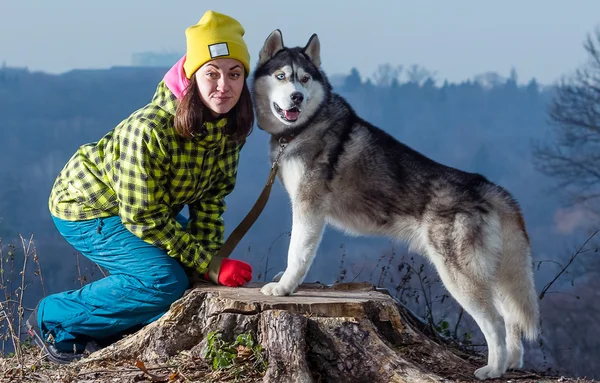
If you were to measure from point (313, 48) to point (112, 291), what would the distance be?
79.8 inches

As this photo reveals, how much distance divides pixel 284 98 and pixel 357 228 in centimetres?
96

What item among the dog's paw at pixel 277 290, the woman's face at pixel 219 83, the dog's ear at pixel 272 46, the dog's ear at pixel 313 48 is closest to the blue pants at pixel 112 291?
the dog's paw at pixel 277 290

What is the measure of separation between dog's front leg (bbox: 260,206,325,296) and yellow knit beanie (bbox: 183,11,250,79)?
1001 mm

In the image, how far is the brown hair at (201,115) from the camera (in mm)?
4191

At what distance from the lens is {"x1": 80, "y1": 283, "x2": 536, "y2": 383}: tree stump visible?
3736 mm

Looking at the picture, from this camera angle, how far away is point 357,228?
180 inches

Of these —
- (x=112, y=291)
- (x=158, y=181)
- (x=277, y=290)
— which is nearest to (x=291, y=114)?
(x=158, y=181)

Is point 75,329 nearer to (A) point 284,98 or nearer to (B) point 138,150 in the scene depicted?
(B) point 138,150

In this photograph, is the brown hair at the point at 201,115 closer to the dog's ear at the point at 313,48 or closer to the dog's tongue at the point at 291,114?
the dog's tongue at the point at 291,114

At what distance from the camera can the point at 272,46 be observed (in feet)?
14.8

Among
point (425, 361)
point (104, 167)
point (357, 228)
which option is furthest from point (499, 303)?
point (104, 167)

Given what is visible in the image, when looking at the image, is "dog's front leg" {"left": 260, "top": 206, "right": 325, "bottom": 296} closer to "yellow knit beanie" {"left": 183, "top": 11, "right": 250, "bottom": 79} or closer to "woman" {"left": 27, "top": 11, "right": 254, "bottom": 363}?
"woman" {"left": 27, "top": 11, "right": 254, "bottom": 363}

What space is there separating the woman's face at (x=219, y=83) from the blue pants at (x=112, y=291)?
1004mm

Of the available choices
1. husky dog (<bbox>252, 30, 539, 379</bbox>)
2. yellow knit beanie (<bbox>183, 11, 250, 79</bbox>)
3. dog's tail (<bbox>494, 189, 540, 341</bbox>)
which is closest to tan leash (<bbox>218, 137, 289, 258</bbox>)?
husky dog (<bbox>252, 30, 539, 379</bbox>)
